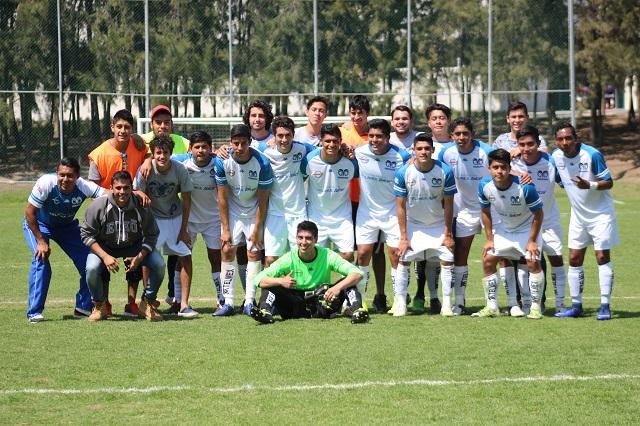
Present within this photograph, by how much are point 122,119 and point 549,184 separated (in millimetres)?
4130

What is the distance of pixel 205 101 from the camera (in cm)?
3020

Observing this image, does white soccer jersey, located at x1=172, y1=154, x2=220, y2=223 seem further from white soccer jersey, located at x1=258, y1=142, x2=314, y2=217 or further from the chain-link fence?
the chain-link fence

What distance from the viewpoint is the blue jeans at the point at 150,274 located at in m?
10.2

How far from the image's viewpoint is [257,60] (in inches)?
1221

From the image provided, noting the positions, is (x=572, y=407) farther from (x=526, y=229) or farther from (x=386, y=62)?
(x=386, y=62)

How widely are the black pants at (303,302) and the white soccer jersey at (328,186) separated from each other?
0.87 m

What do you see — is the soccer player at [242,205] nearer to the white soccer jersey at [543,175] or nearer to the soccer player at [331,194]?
the soccer player at [331,194]

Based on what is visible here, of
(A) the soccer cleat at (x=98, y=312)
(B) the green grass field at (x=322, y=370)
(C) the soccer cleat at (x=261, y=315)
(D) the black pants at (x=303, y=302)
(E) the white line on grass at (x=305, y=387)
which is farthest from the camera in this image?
(A) the soccer cleat at (x=98, y=312)

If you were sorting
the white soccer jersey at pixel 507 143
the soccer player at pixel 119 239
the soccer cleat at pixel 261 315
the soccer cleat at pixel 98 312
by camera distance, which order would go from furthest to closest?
the white soccer jersey at pixel 507 143 < the soccer cleat at pixel 98 312 < the soccer player at pixel 119 239 < the soccer cleat at pixel 261 315

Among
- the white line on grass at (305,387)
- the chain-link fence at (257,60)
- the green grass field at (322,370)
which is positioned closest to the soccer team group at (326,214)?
the green grass field at (322,370)

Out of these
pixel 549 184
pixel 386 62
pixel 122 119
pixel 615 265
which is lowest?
pixel 615 265

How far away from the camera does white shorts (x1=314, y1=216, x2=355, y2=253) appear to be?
10.8m

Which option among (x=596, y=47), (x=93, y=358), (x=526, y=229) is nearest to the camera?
(x=93, y=358)

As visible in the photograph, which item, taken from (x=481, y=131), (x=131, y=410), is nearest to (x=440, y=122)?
(x=131, y=410)
